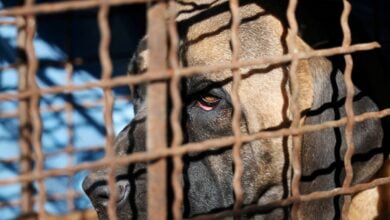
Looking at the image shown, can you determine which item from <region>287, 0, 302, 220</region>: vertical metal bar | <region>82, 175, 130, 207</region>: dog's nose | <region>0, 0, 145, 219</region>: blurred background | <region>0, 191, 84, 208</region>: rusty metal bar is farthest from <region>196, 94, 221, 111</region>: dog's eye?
<region>0, 191, 84, 208</region>: rusty metal bar

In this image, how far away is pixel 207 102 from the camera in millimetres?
1786

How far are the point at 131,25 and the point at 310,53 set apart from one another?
2.06 metres

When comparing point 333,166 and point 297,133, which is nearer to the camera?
point 297,133

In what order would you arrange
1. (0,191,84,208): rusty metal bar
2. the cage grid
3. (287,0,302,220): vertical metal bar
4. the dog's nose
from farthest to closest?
1. (0,191,84,208): rusty metal bar
2. the dog's nose
3. (287,0,302,220): vertical metal bar
4. the cage grid

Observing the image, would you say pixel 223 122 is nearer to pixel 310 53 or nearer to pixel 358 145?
pixel 358 145

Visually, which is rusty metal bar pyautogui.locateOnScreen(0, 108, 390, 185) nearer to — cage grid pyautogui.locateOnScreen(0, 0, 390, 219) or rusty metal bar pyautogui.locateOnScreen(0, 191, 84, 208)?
cage grid pyautogui.locateOnScreen(0, 0, 390, 219)

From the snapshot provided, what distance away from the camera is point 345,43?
1.40 m

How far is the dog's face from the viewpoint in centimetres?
168

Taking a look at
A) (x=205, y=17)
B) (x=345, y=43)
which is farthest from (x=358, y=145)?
(x=205, y=17)

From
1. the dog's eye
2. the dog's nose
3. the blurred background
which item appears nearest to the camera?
the dog's nose

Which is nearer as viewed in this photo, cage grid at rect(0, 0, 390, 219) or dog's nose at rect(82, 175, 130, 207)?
cage grid at rect(0, 0, 390, 219)

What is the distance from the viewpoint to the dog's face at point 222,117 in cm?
168

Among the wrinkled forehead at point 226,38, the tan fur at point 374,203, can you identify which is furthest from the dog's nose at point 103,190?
the tan fur at point 374,203

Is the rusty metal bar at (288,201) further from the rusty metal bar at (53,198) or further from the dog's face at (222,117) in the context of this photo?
the rusty metal bar at (53,198)
